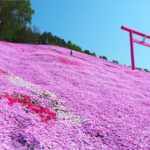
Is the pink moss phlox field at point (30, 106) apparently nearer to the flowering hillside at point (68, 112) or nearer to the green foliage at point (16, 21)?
the flowering hillside at point (68, 112)

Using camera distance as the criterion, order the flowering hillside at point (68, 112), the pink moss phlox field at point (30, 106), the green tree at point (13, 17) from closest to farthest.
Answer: the flowering hillside at point (68, 112) → the pink moss phlox field at point (30, 106) → the green tree at point (13, 17)

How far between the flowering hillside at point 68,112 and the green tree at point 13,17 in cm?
5364

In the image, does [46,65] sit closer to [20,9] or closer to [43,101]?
[43,101]

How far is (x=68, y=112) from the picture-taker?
1460 cm

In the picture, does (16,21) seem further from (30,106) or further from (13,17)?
(30,106)

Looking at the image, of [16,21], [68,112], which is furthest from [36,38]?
[68,112]

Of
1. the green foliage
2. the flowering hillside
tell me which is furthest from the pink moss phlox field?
the green foliage

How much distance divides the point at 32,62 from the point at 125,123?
1134 cm

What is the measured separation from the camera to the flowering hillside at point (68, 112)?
38.5ft

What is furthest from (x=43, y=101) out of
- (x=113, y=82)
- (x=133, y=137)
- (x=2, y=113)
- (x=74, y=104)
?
(x=113, y=82)

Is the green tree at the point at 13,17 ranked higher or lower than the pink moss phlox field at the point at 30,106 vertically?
higher

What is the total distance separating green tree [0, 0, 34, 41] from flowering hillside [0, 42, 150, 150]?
53.6m

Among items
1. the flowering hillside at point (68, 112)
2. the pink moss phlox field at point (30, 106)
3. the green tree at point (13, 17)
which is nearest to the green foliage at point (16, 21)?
the green tree at point (13, 17)

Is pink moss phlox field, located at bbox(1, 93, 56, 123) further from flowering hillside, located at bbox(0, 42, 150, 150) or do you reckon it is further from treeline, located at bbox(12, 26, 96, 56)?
treeline, located at bbox(12, 26, 96, 56)
